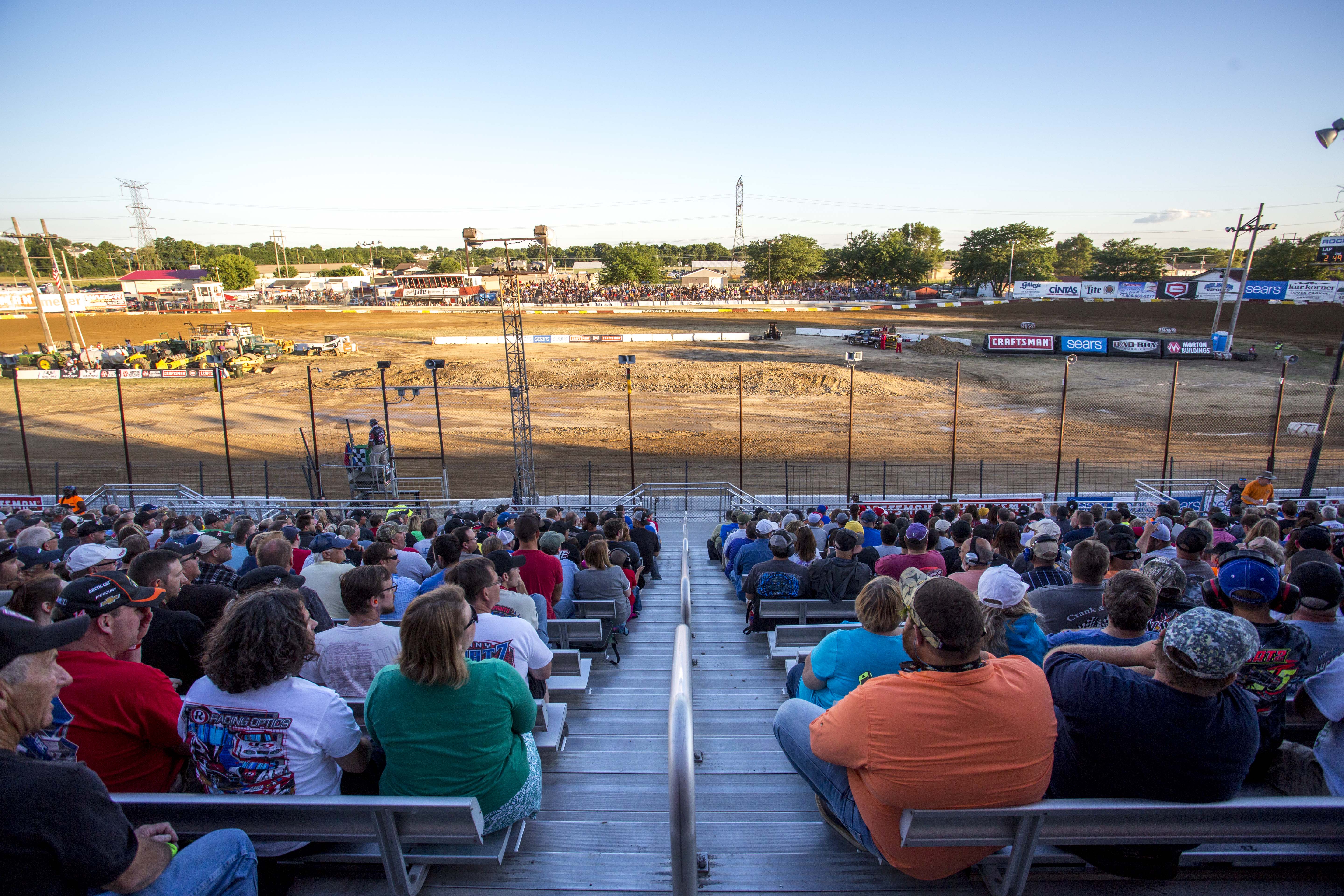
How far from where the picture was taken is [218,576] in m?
5.64

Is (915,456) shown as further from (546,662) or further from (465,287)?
(465,287)

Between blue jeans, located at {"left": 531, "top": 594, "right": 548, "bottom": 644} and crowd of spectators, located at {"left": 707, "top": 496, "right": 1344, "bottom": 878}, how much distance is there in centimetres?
190

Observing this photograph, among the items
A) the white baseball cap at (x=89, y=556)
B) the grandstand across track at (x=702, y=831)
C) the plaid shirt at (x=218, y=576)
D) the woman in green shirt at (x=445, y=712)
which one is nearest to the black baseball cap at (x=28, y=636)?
the woman in green shirt at (x=445, y=712)

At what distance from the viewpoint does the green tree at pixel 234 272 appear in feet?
362

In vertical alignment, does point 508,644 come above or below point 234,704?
below

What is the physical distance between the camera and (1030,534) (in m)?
9.73

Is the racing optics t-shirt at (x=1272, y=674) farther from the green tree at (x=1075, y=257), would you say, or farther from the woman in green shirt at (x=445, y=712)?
the green tree at (x=1075, y=257)

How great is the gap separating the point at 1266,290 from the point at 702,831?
267 ft

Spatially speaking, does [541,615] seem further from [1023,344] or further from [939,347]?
[1023,344]

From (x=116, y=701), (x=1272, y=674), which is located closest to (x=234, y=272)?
(x=116, y=701)

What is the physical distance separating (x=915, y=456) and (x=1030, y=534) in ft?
60.3

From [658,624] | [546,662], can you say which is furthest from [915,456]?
[546,662]

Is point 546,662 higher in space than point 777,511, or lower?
higher

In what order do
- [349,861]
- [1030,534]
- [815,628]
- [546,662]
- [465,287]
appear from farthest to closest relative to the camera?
[465,287], [1030,534], [815,628], [546,662], [349,861]
